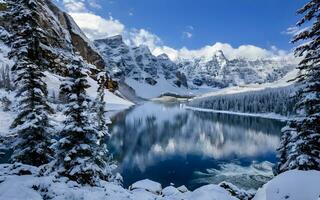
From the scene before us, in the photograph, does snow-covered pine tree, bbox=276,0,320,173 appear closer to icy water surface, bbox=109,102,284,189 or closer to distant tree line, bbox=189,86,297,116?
icy water surface, bbox=109,102,284,189

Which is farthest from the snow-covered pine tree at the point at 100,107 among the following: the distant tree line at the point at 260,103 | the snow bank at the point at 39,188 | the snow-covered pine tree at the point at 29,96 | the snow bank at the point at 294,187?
the distant tree line at the point at 260,103

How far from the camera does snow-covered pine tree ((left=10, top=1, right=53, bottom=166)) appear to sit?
51.9 feet

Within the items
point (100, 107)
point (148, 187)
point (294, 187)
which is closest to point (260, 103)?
point (148, 187)

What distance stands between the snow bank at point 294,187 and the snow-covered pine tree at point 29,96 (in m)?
12.5

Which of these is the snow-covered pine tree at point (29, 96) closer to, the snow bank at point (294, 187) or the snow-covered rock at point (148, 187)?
the snow-covered rock at point (148, 187)

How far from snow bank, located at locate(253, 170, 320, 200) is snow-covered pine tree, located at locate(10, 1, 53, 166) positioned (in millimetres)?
12515

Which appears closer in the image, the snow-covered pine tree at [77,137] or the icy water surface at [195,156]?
the snow-covered pine tree at [77,137]

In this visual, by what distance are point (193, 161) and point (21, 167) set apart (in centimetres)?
4046

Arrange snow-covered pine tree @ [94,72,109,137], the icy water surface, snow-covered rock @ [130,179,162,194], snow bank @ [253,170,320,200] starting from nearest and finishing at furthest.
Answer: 1. snow bank @ [253,170,320,200]
2. snow-covered pine tree @ [94,72,109,137]
3. snow-covered rock @ [130,179,162,194]
4. the icy water surface

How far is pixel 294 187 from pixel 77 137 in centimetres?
1082

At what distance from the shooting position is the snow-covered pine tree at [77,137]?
14.1 meters

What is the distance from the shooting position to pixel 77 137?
14703 mm

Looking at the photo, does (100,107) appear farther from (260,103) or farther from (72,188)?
(260,103)

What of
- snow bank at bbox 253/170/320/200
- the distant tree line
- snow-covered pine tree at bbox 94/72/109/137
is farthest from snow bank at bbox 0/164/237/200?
the distant tree line
